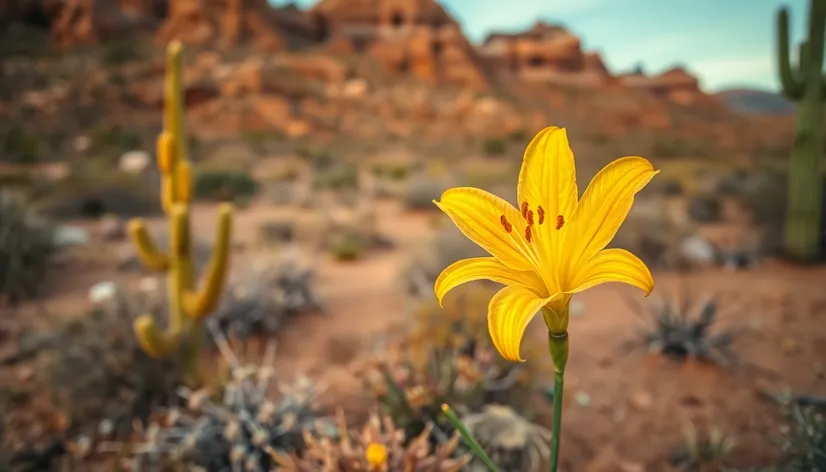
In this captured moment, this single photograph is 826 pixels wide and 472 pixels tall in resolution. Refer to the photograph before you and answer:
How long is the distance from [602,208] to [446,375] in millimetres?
1870

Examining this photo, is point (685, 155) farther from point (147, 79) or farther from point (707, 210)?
point (147, 79)

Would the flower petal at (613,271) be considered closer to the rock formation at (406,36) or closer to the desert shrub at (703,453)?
the desert shrub at (703,453)

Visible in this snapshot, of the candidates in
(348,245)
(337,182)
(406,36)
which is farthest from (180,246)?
(406,36)

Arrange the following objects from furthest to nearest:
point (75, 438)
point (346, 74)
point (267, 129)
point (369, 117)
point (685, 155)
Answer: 1. point (346, 74)
2. point (369, 117)
3. point (267, 129)
4. point (685, 155)
5. point (75, 438)

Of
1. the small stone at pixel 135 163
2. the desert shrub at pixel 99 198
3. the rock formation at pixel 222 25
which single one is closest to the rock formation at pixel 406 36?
the rock formation at pixel 222 25

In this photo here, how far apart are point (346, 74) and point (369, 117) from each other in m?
8.39

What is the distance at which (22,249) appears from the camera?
6.12m

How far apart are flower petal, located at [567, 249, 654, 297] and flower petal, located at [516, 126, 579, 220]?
124mm

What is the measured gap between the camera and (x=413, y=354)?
3.15 m

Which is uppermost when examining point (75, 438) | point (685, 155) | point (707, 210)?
point (75, 438)

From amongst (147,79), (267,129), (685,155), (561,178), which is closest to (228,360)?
(561,178)

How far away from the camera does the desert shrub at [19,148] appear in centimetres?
1852

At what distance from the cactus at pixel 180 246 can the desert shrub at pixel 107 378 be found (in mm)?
177

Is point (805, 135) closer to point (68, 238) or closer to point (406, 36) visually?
point (68, 238)
